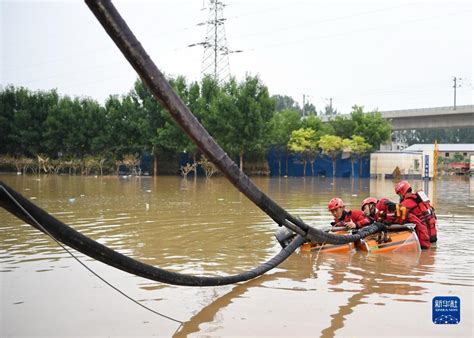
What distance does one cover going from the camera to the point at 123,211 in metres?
15.1

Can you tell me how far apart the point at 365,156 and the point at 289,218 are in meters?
46.4

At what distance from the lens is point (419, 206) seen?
9711 mm

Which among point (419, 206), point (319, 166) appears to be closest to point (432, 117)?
point (319, 166)

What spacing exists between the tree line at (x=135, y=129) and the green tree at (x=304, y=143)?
94 mm

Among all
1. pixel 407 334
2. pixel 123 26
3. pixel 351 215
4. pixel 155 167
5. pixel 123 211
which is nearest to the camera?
pixel 123 26

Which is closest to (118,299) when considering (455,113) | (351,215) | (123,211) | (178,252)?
(178,252)

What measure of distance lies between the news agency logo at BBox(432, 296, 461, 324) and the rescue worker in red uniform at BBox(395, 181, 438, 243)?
4241mm

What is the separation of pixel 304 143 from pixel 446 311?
43.7 m

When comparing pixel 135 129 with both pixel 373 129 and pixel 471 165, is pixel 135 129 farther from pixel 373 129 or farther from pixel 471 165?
pixel 471 165

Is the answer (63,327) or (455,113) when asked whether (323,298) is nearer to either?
(63,327)

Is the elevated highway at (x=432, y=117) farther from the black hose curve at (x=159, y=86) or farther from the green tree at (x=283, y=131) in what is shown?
the black hose curve at (x=159, y=86)

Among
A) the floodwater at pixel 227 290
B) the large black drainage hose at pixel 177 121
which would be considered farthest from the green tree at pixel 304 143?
the large black drainage hose at pixel 177 121

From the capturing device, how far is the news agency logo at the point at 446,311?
16.9ft

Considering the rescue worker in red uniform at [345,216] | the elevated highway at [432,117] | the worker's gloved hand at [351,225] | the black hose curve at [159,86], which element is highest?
the elevated highway at [432,117]
